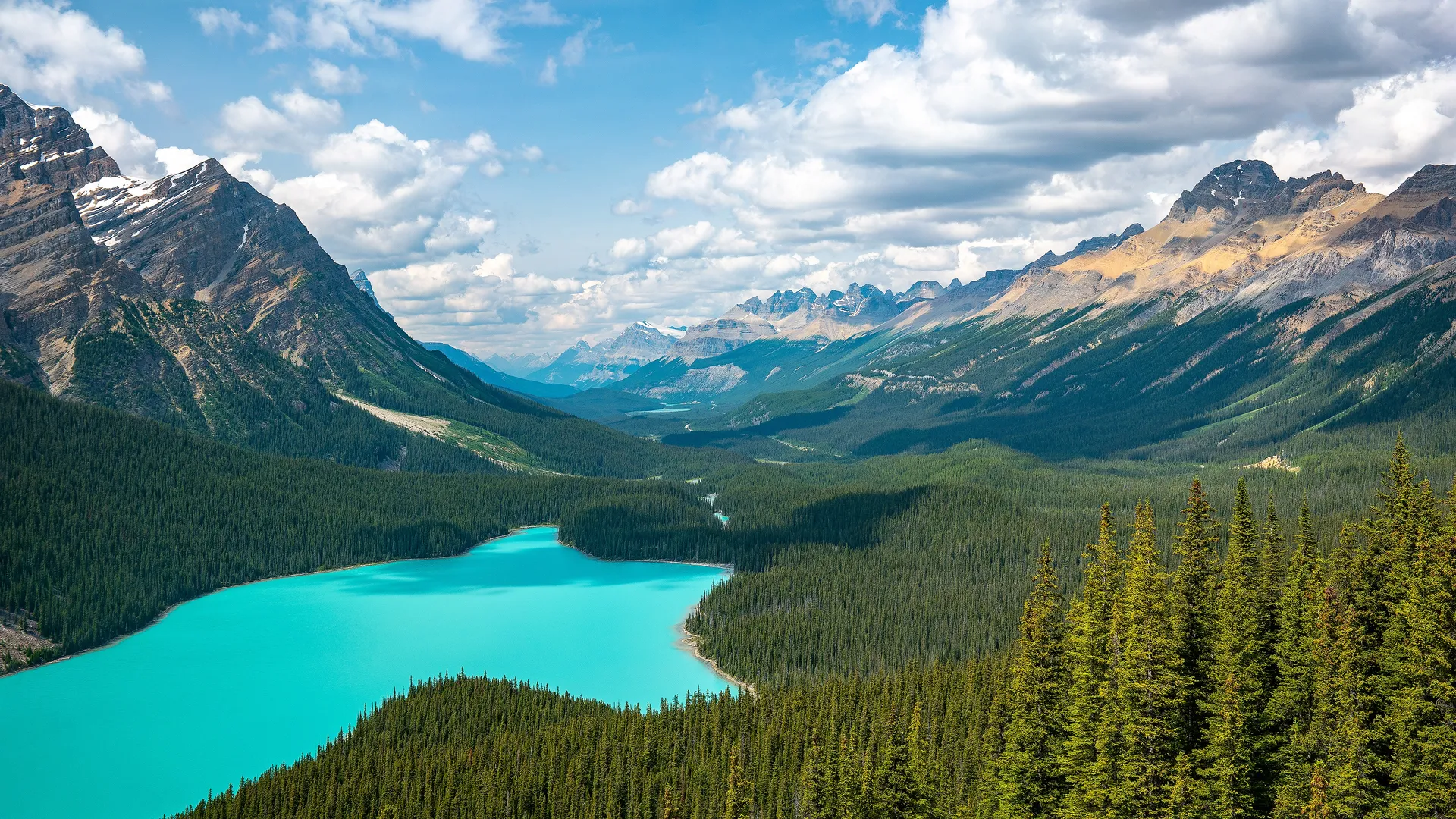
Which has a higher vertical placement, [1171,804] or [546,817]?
[1171,804]

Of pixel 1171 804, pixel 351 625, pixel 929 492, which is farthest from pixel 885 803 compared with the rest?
Answer: pixel 929 492

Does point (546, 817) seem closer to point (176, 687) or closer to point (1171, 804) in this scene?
point (1171, 804)

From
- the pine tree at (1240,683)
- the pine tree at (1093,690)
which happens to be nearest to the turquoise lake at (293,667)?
the pine tree at (1093,690)

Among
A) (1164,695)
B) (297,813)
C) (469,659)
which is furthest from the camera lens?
(469,659)

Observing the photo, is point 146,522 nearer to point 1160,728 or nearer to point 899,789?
point 899,789

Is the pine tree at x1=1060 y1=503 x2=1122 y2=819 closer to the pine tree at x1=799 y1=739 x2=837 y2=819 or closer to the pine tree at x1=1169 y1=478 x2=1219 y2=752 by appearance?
the pine tree at x1=1169 y1=478 x2=1219 y2=752

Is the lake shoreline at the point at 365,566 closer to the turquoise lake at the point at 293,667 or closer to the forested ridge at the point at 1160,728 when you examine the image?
the turquoise lake at the point at 293,667

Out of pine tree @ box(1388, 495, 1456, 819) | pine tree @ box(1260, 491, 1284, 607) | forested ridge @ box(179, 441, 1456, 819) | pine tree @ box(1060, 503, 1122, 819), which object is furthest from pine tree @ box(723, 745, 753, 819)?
pine tree @ box(1388, 495, 1456, 819)
